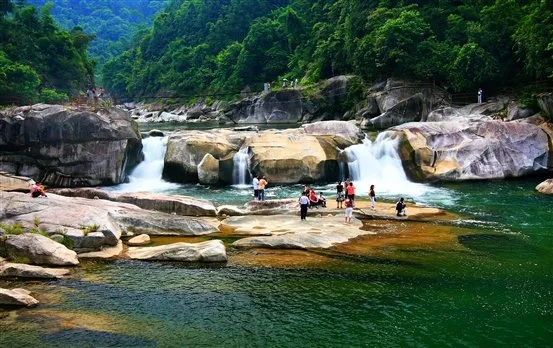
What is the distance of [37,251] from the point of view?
1647cm

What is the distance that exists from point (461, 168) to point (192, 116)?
58.1m

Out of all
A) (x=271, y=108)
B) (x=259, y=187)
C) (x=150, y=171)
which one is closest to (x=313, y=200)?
(x=259, y=187)

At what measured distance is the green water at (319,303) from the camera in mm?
11570

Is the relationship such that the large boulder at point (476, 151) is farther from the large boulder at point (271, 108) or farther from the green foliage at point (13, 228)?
the large boulder at point (271, 108)

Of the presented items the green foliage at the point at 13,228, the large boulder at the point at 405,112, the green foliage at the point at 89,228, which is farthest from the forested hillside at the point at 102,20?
the green foliage at the point at 89,228

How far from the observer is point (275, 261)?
17.0 m

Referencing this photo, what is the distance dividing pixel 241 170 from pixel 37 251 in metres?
19.2

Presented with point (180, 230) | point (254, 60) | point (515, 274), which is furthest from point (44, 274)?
point (254, 60)

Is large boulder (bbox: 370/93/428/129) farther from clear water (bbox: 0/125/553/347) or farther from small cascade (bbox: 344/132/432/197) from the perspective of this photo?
clear water (bbox: 0/125/553/347)

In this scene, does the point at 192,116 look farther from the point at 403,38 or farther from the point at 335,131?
the point at 335,131

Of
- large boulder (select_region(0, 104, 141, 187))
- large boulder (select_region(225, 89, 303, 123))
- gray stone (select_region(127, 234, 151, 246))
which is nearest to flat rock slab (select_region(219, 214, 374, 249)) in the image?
gray stone (select_region(127, 234, 151, 246))

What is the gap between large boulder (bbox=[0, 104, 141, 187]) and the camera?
3256 centimetres

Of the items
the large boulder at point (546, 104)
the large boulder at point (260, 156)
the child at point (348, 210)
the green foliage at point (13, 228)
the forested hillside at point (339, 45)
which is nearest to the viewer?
the green foliage at point (13, 228)

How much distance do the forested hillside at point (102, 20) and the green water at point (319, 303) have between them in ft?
511
